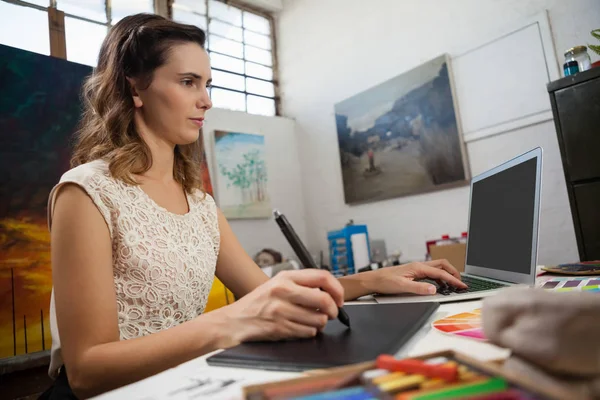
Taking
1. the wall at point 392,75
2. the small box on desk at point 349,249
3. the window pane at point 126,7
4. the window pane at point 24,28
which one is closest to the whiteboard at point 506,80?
the wall at point 392,75

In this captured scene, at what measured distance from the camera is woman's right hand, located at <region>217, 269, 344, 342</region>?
54 cm

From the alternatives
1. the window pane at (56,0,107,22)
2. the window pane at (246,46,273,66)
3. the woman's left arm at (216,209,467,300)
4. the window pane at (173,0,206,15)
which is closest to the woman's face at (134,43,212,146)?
the woman's left arm at (216,209,467,300)

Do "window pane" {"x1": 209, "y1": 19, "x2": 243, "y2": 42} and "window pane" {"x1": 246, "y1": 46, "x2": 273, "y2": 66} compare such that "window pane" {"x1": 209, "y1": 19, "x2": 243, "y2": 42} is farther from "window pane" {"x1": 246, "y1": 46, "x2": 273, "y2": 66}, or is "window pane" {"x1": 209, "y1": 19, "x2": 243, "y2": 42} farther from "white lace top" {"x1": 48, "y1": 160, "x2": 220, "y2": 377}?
"white lace top" {"x1": 48, "y1": 160, "x2": 220, "y2": 377}

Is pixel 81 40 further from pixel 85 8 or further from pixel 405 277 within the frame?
pixel 405 277

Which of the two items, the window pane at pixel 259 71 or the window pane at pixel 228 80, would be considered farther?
the window pane at pixel 259 71

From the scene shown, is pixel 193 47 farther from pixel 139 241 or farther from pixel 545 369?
pixel 545 369

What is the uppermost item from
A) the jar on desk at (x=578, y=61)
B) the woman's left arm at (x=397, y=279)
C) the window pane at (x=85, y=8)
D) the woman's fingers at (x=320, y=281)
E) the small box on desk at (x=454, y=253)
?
the window pane at (x=85, y=8)

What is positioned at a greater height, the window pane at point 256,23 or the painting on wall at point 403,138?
the window pane at point 256,23

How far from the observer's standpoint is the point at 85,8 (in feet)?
10.0

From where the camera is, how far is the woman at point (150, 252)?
1.92 ft

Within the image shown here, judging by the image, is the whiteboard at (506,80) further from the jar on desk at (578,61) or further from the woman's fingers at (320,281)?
the woman's fingers at (320,281)

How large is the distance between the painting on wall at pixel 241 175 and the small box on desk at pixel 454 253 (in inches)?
65.7

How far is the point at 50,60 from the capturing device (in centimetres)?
242

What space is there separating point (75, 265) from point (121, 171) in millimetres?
295
